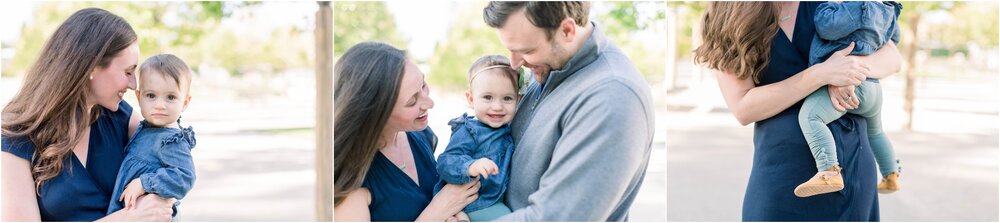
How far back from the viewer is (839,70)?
358cm

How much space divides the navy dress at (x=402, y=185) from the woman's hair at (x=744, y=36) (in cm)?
116

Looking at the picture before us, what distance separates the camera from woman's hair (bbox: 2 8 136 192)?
3.62 meters

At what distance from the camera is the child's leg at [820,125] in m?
3.58

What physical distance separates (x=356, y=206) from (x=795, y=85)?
171cm

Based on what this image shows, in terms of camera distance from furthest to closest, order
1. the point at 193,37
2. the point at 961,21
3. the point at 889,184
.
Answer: the point at 961,21 → the point at 193,37 → the point at 889,184

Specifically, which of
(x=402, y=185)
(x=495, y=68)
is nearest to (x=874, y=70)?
(x=495, y=68)

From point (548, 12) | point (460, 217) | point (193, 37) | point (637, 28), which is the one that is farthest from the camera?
point (193, 37)

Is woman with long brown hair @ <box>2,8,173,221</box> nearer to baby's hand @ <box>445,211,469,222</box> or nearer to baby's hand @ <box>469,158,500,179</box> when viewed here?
baby's hand @ <box>445,211,469,222</box>

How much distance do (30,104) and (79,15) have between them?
0.38 m

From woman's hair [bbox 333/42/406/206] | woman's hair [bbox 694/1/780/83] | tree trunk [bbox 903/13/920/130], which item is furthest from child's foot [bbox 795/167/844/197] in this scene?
tree trunk [bbox 903/13/920/130]

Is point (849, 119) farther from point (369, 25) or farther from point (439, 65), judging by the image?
point (369, 25)

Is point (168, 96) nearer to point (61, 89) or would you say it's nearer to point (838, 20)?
point (61, 89)

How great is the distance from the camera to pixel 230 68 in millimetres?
5570

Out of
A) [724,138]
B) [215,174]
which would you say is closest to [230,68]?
[215,174]
